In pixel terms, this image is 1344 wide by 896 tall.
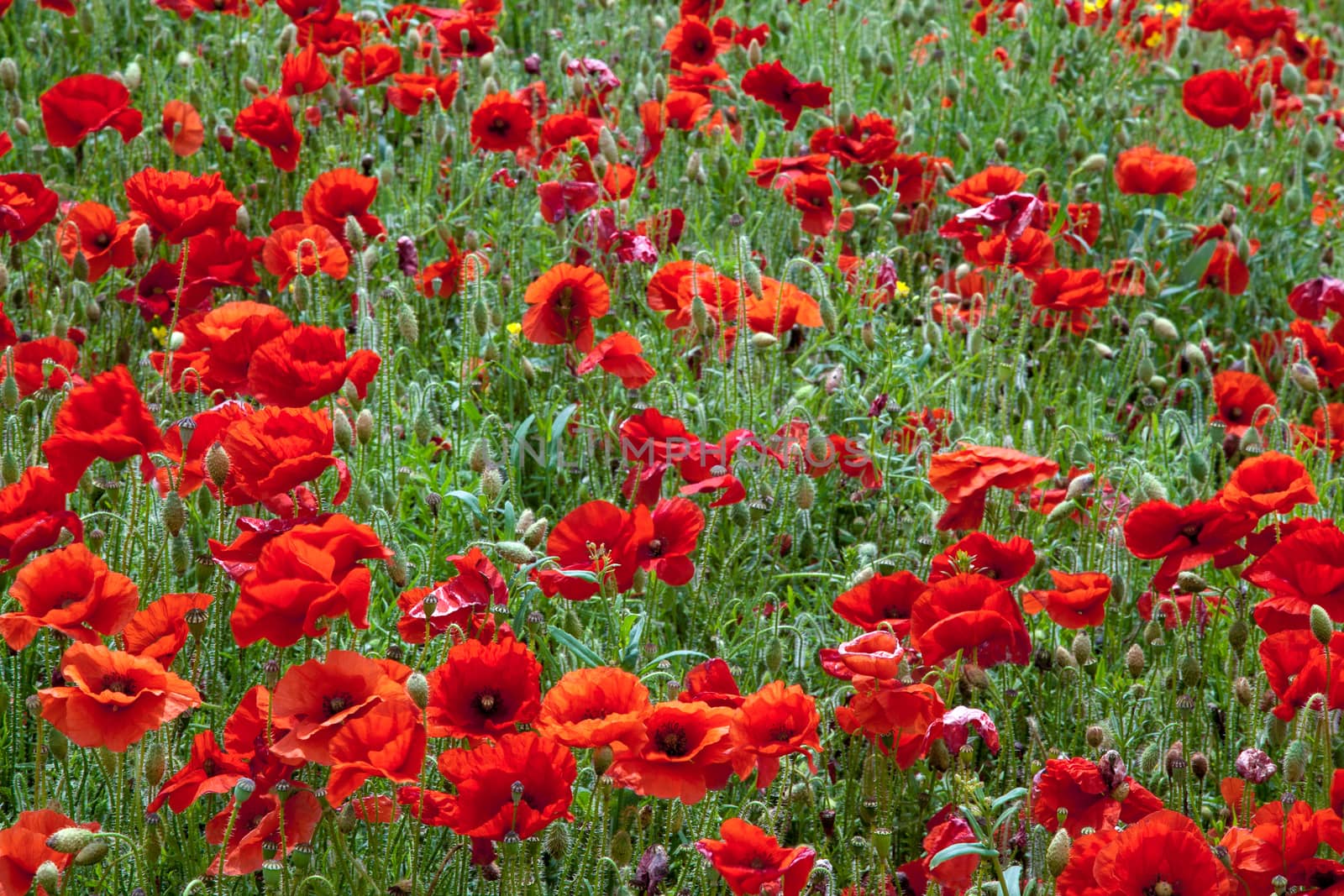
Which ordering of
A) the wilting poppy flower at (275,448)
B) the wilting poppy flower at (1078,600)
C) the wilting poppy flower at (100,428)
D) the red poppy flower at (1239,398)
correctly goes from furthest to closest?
the red poppy flower at (1239,398) < the wilting poppy flower at (1078,600) < the wilting poppy flower at (100,428) < the wilting poppy flower at (275,448)

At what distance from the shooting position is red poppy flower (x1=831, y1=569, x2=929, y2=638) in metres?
2.13

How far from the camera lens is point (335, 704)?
67.9 inches

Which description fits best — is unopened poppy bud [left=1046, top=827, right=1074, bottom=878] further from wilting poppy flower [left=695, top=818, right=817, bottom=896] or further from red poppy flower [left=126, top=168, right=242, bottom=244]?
red poppy flower [left=126, top=168, right=242, bottom=244]

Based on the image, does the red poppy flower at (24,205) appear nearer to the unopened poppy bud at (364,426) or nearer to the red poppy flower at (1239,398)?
the unopened poppy bud at (364,426)

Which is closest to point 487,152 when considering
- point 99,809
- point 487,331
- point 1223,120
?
point 487,331

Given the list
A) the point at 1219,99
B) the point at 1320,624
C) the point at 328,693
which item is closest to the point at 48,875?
the point at 328,693

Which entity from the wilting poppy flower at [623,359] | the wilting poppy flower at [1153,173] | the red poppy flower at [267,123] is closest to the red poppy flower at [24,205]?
the red poppy flower at [267,123]

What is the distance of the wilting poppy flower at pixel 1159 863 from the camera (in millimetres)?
1592

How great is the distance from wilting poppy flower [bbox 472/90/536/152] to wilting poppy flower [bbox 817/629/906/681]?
6.76 ft

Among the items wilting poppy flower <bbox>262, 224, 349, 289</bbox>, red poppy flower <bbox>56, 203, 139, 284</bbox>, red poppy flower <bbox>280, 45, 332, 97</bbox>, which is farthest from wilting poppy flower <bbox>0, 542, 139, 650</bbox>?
red poppy flower <bbox>280, 45, 332, 97</bbox>

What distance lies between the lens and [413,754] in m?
1.66

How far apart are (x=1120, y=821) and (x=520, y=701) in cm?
81

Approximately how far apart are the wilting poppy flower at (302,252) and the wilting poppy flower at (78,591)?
114 centimetres

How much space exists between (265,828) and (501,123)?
2.30 m
